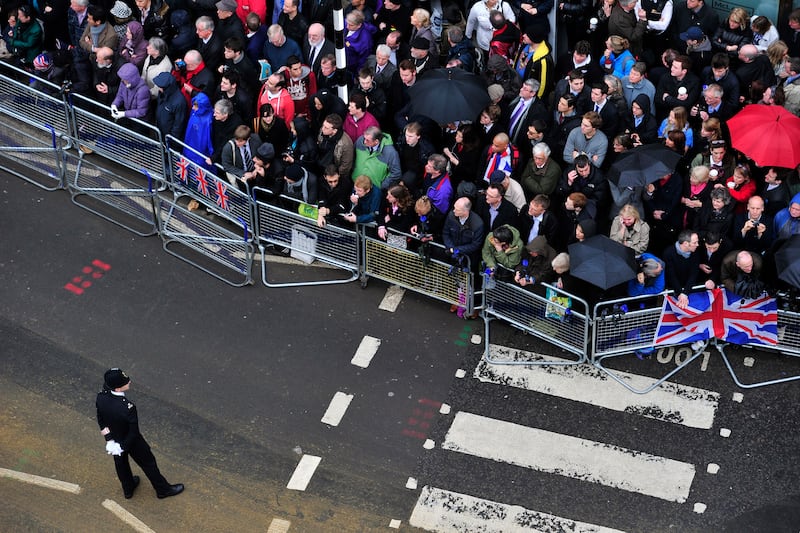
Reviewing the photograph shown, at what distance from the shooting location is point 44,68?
65.3ft

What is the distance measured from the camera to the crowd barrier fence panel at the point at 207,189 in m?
18.0

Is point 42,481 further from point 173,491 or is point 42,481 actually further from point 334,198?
point 334,198

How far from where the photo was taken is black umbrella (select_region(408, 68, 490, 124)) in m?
16.8

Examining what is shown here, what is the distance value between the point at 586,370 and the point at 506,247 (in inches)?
75.0

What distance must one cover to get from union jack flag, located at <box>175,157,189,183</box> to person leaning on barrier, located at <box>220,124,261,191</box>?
2.67ft

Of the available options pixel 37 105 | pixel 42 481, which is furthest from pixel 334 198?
pixel 37 105

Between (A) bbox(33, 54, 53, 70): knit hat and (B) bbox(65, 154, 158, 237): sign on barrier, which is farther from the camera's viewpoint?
(A) bbox(33, 54, 53, 70): knit hat

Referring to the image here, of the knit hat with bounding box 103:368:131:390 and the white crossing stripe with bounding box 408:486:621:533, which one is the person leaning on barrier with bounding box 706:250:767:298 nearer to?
the white crossing stripe with bounding box 408:486:621:533

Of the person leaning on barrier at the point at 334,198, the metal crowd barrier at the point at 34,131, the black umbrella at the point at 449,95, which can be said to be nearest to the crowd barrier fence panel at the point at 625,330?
the black umbrella at the point at 449,95

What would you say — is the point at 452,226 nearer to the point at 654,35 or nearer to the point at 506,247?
the point at 506,247

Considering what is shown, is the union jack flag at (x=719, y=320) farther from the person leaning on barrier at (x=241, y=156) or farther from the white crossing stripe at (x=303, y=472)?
the person leaning on barrier at (x=241, y=156)

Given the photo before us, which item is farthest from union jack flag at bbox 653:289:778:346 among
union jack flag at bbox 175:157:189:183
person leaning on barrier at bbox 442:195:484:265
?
union jack flag at bbox 175:157:189:183

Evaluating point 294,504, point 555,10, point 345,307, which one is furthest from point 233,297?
point 555,10

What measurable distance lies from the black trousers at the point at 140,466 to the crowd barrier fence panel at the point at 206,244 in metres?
3.72
